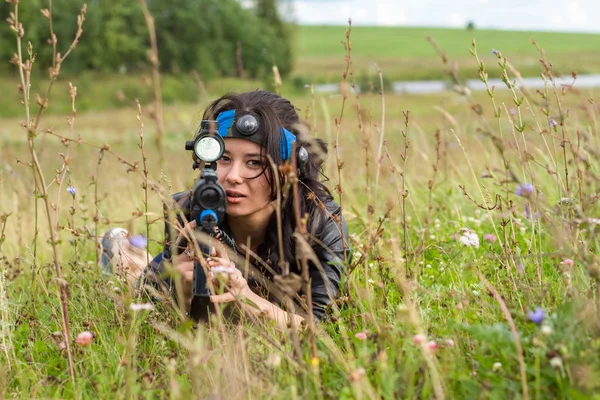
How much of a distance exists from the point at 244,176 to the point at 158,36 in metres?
53.0

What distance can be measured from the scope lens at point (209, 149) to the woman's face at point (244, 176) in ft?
1.91

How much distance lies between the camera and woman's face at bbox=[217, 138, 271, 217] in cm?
292

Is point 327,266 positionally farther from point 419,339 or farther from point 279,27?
point 279,27

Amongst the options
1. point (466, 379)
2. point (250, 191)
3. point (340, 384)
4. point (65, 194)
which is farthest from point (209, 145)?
point (65, 194)

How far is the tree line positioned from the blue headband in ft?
130

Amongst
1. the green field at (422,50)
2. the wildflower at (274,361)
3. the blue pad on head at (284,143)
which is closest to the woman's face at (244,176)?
the blue pad on head at (284,143)

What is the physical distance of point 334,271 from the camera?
3.00 m

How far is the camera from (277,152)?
3006 millimetres

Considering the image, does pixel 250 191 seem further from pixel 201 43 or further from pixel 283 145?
pixel 201 43

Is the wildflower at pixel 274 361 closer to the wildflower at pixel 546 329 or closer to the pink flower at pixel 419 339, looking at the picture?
the pink flower at pixel 419 339

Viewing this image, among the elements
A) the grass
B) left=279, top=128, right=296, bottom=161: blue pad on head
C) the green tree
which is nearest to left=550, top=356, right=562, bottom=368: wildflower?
the grass

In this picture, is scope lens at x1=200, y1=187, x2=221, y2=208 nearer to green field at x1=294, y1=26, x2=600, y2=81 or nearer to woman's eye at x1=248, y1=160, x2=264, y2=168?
woman's eye at x1=248, y1=160, x2=264, y2=168

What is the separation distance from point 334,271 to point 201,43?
52.5m

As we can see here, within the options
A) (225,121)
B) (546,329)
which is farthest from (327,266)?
(546,329)
